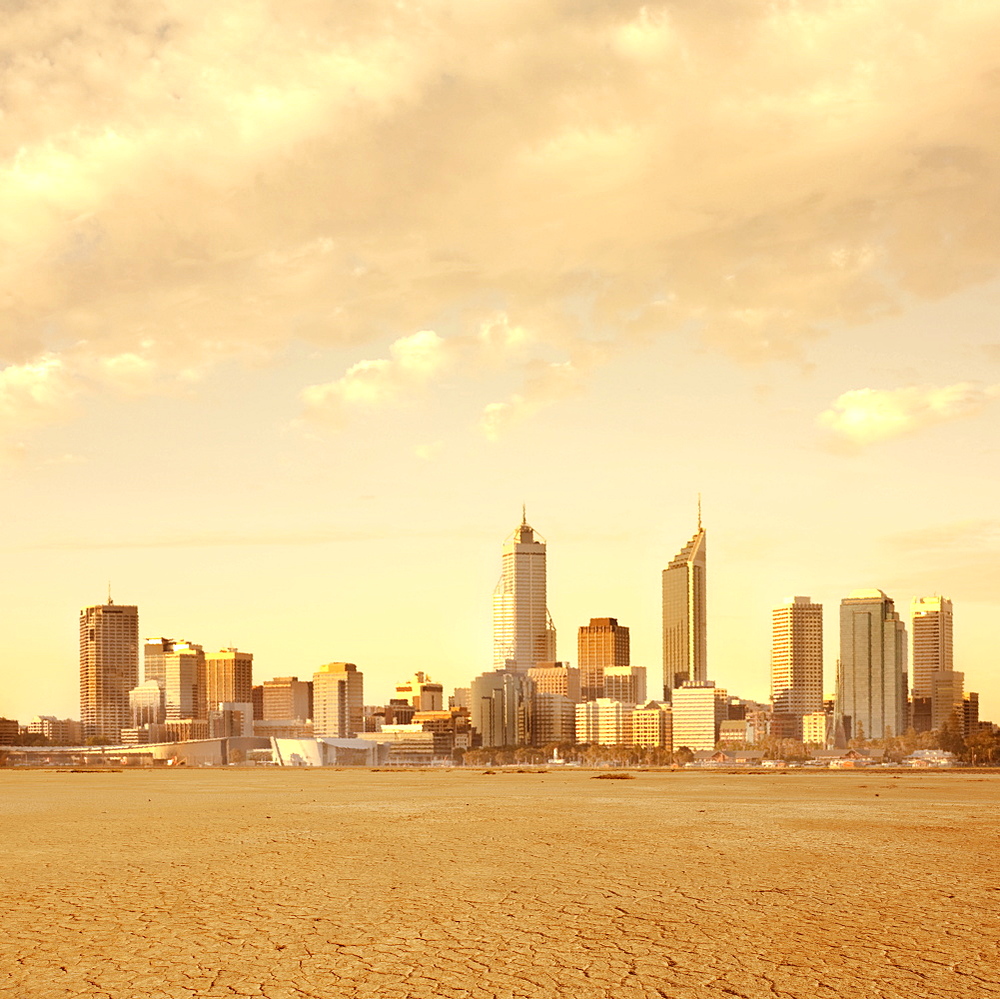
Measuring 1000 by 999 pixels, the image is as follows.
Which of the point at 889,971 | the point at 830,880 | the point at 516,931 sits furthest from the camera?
the point at 830,880

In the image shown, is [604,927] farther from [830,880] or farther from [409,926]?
[830,880]

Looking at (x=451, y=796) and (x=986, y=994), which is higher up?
(x=986, y=994)

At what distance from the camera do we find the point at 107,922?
19.2 meters

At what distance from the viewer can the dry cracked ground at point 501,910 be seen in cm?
1488

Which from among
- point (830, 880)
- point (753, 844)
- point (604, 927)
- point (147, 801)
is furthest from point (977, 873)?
point (147, 801)

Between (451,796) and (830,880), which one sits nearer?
(830,880)

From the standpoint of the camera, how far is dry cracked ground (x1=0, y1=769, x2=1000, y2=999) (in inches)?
586

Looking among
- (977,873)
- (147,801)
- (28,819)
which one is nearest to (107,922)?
(977,873)

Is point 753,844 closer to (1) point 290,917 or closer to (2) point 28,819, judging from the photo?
(1) point 290,917

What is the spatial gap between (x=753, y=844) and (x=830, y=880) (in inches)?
307

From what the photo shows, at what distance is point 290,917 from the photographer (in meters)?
19.6

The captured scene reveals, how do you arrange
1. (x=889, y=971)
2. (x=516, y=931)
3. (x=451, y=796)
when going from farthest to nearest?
(x=451, y=796) → (x=516, y=931) → (x=889, y=971)

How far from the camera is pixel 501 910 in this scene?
2002 centimetres

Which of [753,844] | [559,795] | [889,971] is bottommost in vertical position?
[559,795]
